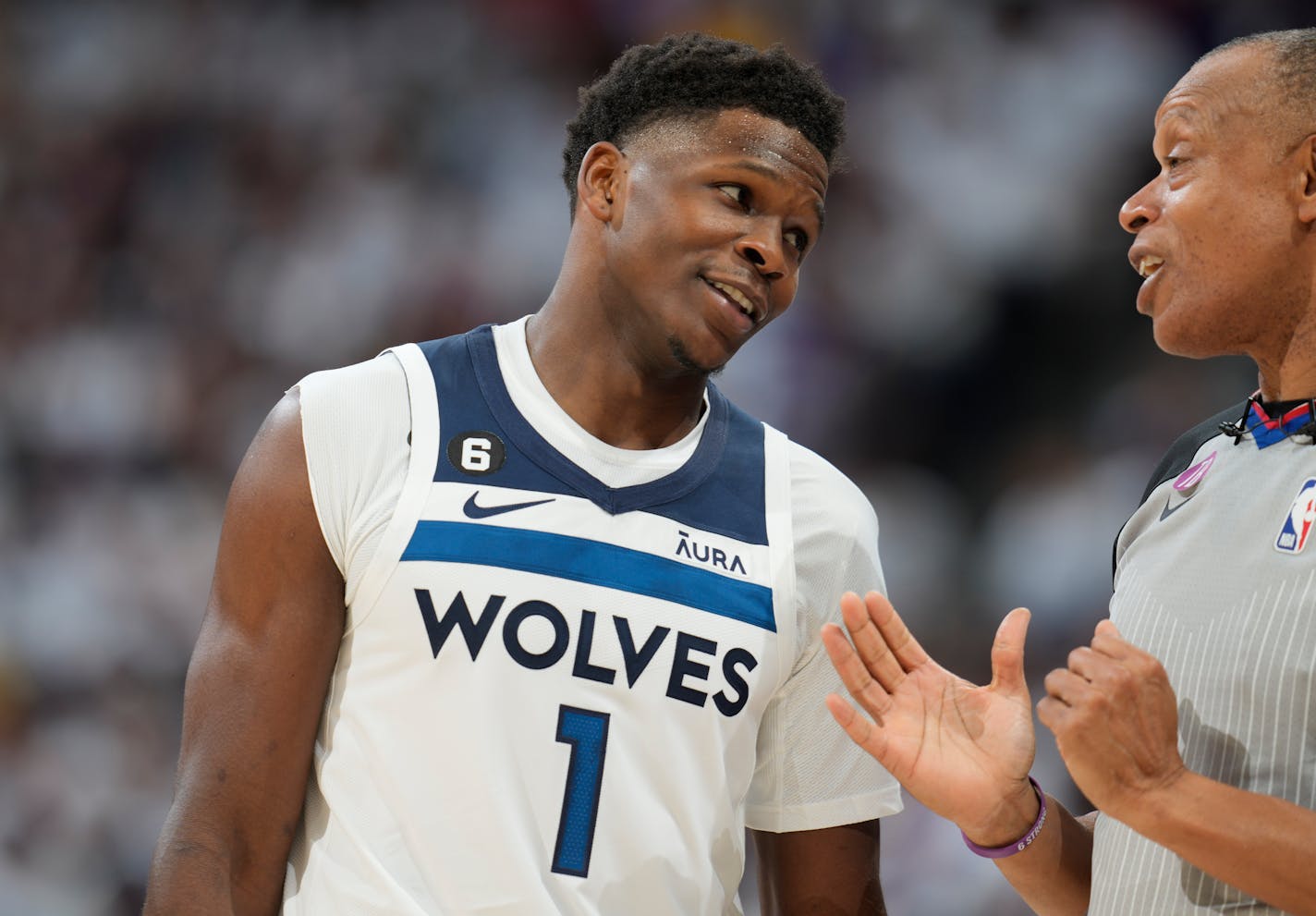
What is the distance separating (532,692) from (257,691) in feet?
1.51

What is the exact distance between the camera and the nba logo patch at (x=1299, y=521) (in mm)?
2310

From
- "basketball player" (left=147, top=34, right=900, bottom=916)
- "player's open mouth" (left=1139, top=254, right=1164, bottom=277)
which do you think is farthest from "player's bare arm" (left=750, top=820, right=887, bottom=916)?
"player's open mouth" (left=1139, top=254, right=1164, bottom=277)

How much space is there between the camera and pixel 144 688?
20.2 feet

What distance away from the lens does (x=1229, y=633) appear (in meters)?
2.33

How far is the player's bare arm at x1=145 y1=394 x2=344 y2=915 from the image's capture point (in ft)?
8.34

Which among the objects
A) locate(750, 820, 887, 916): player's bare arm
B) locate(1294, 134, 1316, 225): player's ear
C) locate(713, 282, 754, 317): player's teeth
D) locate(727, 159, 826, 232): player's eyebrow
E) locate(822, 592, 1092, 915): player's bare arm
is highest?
locate(727, 159, 826, 232): player's eyebrow

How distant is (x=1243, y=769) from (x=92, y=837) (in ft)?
16.0

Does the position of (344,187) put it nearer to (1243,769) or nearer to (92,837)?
(92,837)

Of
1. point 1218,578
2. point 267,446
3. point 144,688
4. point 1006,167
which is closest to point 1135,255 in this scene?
point 1218,578

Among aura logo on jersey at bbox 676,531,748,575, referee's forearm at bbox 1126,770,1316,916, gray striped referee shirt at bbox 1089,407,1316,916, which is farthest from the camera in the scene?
aura logo on jersey at bbox 676,531,748,575

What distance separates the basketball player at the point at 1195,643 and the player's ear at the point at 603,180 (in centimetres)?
94

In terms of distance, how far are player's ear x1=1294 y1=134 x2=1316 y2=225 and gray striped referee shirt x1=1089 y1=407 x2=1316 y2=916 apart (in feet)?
1.09

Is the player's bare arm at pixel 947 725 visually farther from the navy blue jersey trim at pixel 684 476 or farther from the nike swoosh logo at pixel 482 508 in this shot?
the nike swoosh logo at pixel 482 508

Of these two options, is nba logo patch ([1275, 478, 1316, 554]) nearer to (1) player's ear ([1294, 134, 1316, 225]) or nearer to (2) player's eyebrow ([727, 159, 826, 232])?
(1) player's ear ([1294, 134, 1316, 225])
